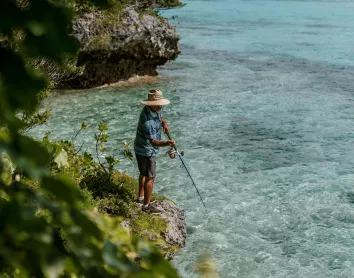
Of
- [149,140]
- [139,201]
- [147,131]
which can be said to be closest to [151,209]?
[139,201]

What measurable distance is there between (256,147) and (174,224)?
24.8ft

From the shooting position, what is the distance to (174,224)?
9977 mm

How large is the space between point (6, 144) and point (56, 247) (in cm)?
24

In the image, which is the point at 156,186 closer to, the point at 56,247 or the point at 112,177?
the point at 112,177

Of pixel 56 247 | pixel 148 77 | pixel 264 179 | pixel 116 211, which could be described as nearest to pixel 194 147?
pixel 264 179

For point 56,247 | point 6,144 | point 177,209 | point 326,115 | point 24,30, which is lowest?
point 326,115

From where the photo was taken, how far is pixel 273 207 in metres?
12.4

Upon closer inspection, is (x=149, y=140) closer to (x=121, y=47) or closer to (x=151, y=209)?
(x=151, y=209)

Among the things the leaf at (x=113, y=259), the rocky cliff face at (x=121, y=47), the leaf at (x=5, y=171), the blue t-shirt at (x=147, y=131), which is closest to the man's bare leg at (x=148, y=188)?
the blue t-shirt at (x=147, y=131)

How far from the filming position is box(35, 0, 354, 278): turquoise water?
1058cm

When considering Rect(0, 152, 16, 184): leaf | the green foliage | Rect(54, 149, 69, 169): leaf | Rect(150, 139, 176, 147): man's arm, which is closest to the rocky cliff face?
Rect(150, 139, 176, 147): man's arm

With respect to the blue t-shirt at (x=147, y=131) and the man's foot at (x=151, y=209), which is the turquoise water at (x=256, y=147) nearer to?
the man's foot at (x=151, y=209)

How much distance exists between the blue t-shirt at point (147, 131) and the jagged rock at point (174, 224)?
3.64 ft

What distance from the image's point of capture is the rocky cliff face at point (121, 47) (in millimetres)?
22469
